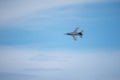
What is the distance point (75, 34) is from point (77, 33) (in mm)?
402

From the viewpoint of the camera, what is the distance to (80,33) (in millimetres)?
11188

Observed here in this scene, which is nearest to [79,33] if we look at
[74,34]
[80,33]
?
[80,33]

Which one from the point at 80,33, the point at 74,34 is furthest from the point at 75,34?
the point at 80,33

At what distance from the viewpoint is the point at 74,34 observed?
11203 millimetres

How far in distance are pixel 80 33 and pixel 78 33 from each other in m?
0.47

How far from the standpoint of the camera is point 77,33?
1103 centimetres

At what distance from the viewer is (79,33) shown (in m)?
11.1

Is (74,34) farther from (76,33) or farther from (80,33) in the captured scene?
(80,33)

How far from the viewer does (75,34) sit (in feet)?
36.7

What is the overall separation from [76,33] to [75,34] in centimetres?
26

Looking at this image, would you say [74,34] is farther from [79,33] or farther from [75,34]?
[79,33]

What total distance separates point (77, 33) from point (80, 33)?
0.63 meters

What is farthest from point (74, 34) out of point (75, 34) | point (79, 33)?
point (79, 33)

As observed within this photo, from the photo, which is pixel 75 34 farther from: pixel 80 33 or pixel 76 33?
pixel 80 33
